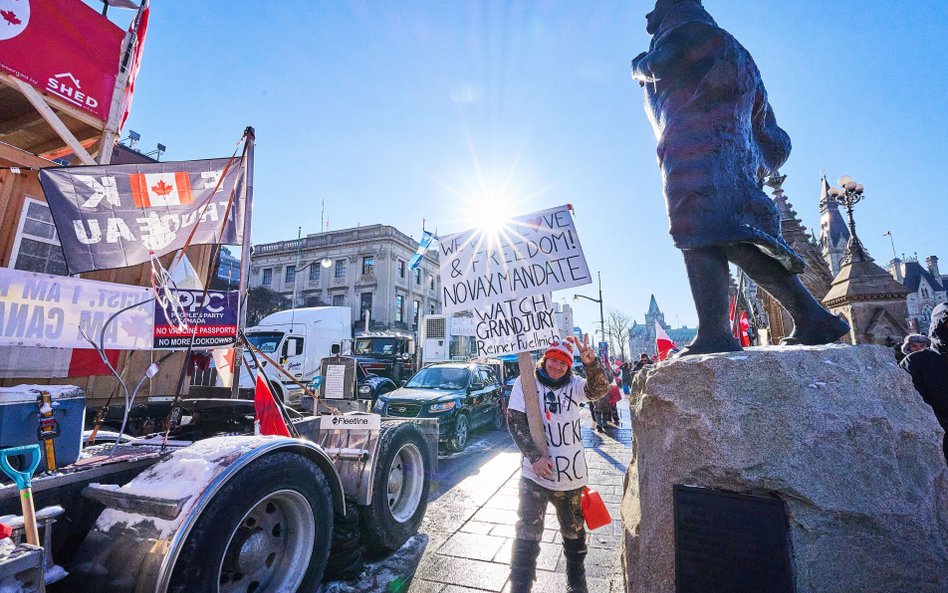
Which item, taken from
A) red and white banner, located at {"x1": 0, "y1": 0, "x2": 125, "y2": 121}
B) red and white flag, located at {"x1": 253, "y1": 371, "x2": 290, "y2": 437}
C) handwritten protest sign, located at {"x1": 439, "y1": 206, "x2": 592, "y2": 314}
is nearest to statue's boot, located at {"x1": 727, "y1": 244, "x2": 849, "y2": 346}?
handwritten protest sign, located at {"x1": 439, "y1": 206, "x2": 592, "y2": 314}

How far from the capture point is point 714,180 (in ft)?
7.19

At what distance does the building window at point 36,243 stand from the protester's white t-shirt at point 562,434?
254 inches

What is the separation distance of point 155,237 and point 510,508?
4.59m

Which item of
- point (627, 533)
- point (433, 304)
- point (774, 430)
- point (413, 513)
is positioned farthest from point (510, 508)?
point (433, 304)

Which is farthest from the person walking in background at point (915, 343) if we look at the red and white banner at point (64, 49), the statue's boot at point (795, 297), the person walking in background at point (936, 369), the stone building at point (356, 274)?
the stone building at point (356, 274)

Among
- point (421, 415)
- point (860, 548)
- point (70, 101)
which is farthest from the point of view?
point (421, 415)

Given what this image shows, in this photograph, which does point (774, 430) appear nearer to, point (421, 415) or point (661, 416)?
point (661, 416)

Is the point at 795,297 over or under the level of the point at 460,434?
over

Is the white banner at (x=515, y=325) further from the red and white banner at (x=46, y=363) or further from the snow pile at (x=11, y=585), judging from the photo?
the red and white banner at (x=46, y=363)

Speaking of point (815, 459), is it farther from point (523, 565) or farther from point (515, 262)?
point (515, 262)

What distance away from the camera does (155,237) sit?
3545 mm

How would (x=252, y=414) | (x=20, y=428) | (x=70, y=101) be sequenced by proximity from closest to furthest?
(x=20, y=428) < (x=252, y=414) < (x=70, y=101)

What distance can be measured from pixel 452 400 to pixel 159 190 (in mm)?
5829

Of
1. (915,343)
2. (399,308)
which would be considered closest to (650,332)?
(399,308)
